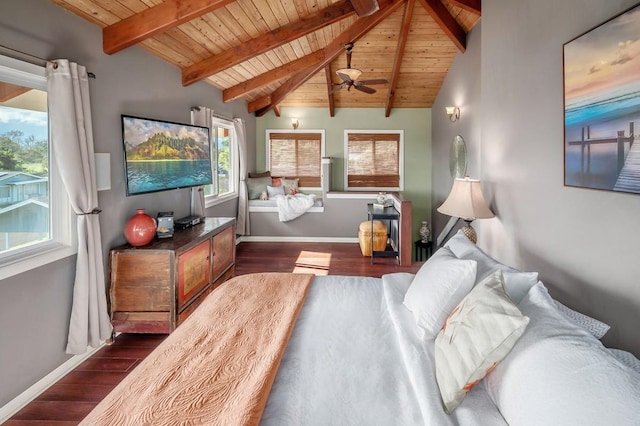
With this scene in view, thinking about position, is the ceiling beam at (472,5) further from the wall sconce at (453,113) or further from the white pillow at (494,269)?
the white pillow at (494,269)

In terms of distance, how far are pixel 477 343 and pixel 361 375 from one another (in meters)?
0.42

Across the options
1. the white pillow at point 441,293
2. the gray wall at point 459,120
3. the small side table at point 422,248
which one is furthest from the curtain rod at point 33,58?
the small side table at point 422,248

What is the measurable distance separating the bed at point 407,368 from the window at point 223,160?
395cm

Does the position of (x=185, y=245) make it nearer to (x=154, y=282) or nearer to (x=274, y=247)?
(x=154, y=282)

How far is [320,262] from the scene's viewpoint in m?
5.23

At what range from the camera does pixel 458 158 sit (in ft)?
17.3

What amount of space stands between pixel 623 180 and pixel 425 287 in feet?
2.94

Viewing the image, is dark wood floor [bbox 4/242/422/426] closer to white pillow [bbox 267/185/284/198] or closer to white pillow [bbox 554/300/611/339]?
white pillow [bbox 267/185/284/198]

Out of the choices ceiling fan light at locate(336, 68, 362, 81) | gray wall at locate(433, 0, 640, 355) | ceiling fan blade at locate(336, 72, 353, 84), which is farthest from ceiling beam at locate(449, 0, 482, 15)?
ceiling fan blade at locate(336, 72, 353, 84)

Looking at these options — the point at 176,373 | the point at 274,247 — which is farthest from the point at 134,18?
the point at 274,247

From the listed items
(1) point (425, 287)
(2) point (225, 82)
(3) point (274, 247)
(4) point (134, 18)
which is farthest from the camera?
(3) point (274, 247)

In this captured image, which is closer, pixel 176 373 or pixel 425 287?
pixel 176 373

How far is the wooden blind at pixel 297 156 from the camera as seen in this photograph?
746 centimetres

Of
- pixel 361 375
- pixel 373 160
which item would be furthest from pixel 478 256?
pixel 373 160
